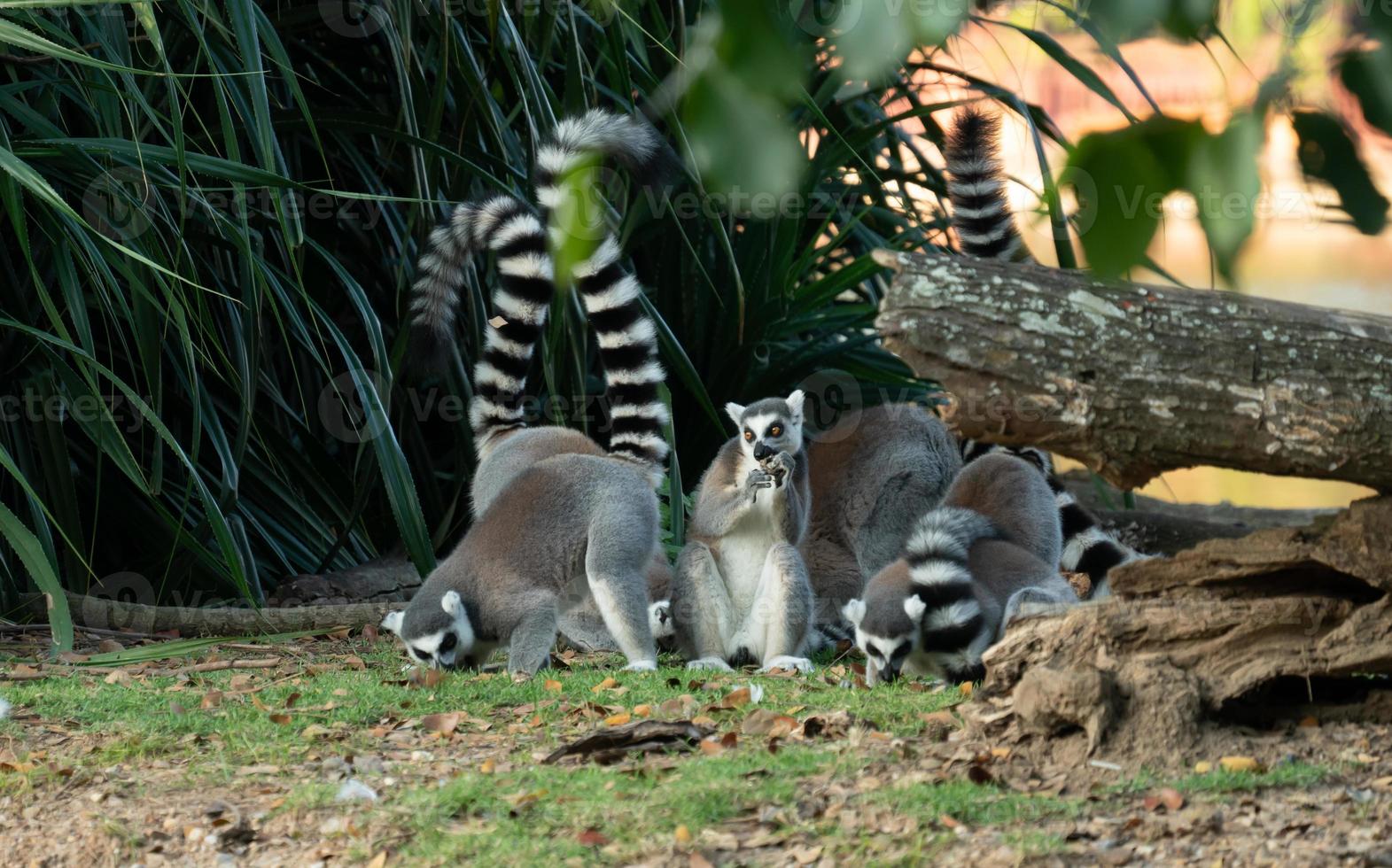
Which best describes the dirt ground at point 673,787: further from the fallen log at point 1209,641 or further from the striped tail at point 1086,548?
the striped tail at point 1086,548

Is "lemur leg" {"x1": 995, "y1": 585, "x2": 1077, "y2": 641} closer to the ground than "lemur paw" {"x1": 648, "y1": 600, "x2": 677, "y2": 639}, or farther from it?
farther from it

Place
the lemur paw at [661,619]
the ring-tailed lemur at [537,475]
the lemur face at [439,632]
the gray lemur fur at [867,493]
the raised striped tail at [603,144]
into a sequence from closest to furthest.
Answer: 1. the raised striped tail at [603,144]
2. the lemur face at [439,632]
3. the ring-tailed lemur at [537,475]
4. the lemur paw at [661,619]
5. the gray lemur fur at [867,493]

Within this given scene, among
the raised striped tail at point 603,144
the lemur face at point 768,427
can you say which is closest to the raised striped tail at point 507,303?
the raised striped tail at point 603,144

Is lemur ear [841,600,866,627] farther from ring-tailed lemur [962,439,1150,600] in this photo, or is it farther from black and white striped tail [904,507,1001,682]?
ring-tailed lemur [962,439,1150,600]

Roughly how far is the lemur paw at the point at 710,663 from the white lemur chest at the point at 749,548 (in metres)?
0.24

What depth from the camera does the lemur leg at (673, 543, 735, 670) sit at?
5.22 metres

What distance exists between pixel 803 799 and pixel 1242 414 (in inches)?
50.4

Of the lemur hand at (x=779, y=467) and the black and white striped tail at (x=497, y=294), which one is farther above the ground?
the black and white striped tail at (x=497, y=294)

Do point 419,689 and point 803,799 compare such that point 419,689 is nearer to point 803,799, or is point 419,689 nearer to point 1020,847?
point 803,799

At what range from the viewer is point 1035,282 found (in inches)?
114

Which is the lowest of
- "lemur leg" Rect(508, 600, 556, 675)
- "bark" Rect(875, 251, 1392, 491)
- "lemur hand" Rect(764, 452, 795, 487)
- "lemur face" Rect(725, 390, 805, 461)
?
"lemur leg" Rect(508, 600, 556, 675)

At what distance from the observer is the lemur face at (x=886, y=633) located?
447 centimetres

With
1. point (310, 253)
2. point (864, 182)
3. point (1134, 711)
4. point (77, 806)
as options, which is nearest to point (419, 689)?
point (77, 806)

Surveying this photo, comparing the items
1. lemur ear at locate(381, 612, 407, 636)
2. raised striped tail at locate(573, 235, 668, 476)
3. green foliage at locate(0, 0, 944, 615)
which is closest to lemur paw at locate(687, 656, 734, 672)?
raised striped tail at locate(573, 235, 668, 476)
